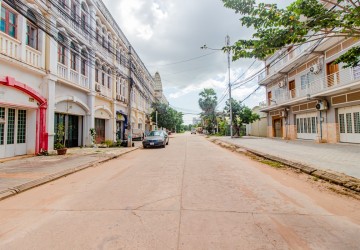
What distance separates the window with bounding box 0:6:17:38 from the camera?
10.5m

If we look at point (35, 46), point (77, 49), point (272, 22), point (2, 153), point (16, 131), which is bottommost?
point (2, 153)

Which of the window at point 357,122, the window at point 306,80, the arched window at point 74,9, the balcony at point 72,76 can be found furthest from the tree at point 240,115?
the arched window at point 74,9

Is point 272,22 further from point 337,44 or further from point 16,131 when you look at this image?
point 337,44

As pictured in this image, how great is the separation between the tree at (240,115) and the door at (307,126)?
8310 mm

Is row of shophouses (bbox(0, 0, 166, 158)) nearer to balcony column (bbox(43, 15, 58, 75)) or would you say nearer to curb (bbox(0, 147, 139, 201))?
balcony column (bbox(43, 15, 58, 75))

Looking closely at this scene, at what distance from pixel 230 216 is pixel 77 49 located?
1703cm

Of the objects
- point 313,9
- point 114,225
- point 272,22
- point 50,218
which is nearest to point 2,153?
point 50,218

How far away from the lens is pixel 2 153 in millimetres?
10812

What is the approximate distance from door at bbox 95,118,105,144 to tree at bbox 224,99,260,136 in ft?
62.2

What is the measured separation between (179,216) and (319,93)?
61.1ft

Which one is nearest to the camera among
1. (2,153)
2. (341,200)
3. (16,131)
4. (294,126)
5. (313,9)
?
(313,9)

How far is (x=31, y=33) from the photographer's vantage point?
40.8ft

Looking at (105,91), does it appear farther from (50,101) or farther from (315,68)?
(315,68)

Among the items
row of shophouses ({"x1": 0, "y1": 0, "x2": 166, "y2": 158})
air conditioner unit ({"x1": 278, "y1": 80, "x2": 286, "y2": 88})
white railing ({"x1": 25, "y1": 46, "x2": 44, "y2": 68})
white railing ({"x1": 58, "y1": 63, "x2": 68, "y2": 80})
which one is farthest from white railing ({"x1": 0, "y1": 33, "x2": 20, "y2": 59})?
air conditioner unit ({"x1": 278, "y1": 80, "x2": 286, "y2": 88})
